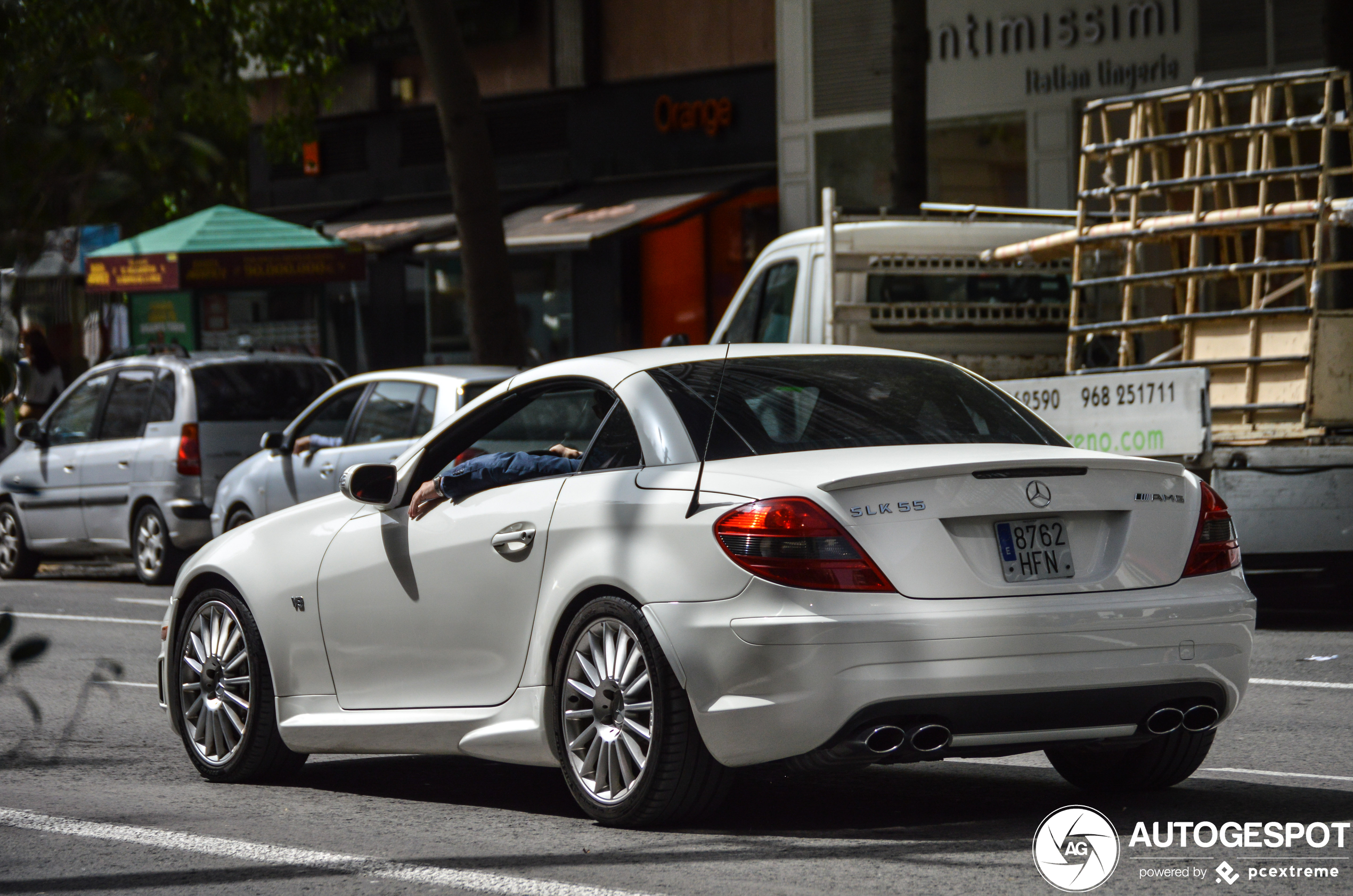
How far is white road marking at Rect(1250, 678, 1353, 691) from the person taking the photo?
27.6 ft

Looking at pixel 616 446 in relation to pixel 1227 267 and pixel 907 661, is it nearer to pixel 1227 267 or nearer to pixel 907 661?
pixel 907 661

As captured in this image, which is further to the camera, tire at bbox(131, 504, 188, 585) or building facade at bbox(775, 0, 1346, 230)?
building facade at bbox(775, 0, 1346, 230)

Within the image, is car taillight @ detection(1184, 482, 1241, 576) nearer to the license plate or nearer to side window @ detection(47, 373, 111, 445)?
the license plate

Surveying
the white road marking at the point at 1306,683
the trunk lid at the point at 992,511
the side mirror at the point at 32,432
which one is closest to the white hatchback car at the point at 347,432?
the side mirror at the point at 32,432

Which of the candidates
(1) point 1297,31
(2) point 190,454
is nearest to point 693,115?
(1) point 1297,31

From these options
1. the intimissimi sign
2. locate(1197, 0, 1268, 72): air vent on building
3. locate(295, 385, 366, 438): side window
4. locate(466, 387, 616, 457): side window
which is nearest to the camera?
locate(466, 387, 616, 457): side window

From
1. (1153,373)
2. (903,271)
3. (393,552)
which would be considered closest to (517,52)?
(903,271)

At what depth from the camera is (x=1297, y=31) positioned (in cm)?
1823

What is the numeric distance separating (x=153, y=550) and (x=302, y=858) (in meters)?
10.3

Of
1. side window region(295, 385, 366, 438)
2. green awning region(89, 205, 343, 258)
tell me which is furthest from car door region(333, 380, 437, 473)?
green awning region(89, 205, 343, 258)

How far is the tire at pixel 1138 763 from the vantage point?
584 cm

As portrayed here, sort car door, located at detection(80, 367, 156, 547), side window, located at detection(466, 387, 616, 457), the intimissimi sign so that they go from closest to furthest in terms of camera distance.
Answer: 1. side window, located at detection(466, 387, 616, 457)
2. car door, located at detection(80, 367, 156, 547)
3. the intimissimi sign

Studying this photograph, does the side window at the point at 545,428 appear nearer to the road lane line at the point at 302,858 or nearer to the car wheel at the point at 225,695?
the car wheel at the point at 225,695

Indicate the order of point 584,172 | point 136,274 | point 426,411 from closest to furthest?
point 426,411 → point 136,274 → point 584,172
